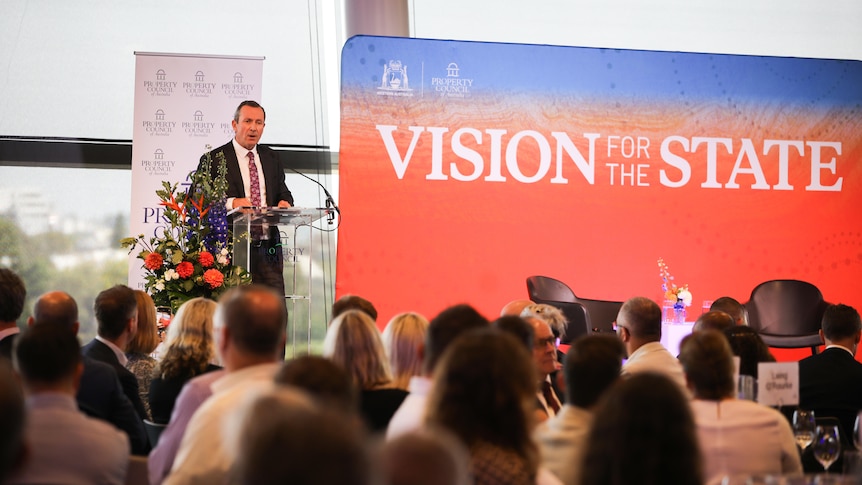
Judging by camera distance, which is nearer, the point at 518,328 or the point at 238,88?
the point at 518,328

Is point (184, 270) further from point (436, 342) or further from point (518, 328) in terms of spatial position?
point (436, 342)

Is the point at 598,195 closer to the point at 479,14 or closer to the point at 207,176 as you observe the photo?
the point at 479,14

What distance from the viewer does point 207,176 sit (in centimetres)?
624

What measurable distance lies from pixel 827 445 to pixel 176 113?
232 inches

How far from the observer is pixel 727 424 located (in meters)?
3.00

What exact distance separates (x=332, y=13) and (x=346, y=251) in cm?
238

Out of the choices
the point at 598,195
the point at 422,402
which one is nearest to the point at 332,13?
the point at 598,195

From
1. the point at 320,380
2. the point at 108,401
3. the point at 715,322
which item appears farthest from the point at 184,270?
the point at 320,380

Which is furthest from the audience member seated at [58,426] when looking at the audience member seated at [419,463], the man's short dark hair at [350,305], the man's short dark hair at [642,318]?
the man's short dark hair at [642,318]

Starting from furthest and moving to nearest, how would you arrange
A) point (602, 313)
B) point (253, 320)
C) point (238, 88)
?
point (238, 88)
point (602, 313)
point (253, 320)

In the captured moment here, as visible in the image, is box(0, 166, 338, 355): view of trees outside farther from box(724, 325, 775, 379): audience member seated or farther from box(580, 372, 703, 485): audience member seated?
box(580, 372, 703, 485): audience member seated

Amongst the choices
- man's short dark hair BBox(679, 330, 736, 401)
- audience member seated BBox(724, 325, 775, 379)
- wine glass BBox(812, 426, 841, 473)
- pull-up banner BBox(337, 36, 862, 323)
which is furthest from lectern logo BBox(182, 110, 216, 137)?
man's short dark hair BBox(679, 330, 736, 401)

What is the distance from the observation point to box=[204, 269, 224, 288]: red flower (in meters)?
5.91

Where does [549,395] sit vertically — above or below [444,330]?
below
